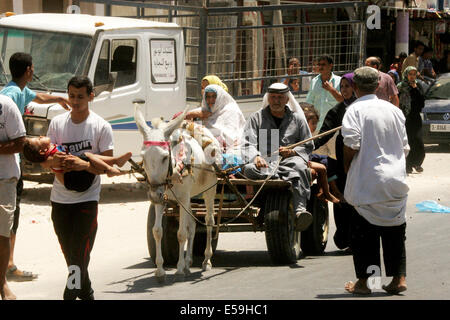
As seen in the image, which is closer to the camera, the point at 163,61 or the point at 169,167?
the point at 169,167

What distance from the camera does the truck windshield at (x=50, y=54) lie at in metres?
14.8

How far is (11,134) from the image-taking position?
305 inches

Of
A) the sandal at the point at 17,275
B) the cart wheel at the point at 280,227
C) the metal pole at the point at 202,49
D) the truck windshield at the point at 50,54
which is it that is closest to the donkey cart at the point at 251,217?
the cart wheel at the point at 280,227

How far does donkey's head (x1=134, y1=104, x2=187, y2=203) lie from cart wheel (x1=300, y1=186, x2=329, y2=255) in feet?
8.27

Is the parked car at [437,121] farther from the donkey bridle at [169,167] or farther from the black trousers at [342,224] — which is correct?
the donkey bridle at [169,167]

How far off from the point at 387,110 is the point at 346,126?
1.17ft

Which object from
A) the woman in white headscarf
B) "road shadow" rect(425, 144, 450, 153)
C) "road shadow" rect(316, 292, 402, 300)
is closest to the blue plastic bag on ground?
the woman in white headscarf

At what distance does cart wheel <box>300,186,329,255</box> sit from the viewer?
429 inches

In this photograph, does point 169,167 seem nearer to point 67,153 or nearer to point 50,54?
point 67,153

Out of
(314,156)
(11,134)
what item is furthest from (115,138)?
(11,134)

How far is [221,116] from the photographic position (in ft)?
36.8

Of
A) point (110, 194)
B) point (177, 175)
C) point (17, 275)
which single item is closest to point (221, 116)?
point (177, 175)

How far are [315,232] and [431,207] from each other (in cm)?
373

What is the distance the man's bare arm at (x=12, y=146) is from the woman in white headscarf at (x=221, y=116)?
3607 millimetres
